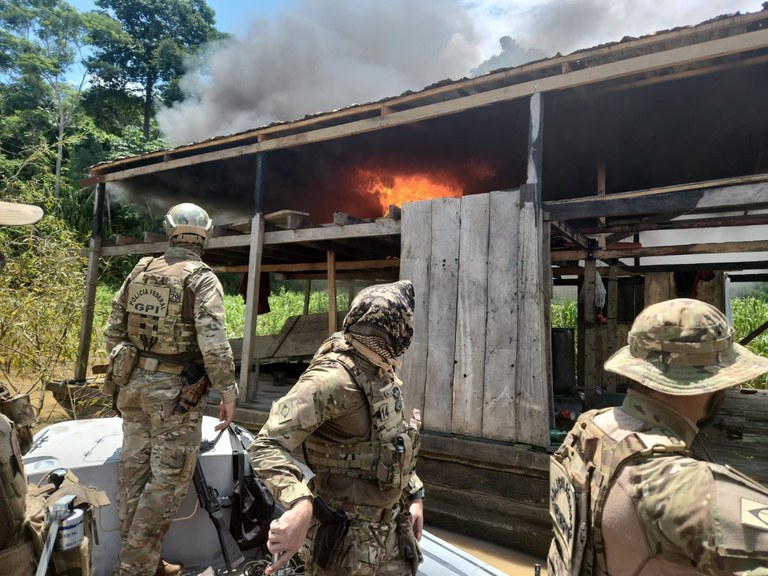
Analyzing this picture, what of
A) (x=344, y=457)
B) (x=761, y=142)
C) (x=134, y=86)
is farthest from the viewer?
(x=134, y=86)

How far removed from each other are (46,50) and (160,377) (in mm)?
Answer: 33747

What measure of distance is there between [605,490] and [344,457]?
3.43ft

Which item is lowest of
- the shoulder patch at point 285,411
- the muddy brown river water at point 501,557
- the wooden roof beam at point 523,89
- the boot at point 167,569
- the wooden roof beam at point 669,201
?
the muddy brown river water at point 501,557

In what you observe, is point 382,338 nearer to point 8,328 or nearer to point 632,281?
point 8,328

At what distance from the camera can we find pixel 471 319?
15.3 ft

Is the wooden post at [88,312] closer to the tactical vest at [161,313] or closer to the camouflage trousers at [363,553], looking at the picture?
→ the tactical vest at [161,313]

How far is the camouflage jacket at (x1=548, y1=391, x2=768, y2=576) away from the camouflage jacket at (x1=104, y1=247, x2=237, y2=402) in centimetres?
224

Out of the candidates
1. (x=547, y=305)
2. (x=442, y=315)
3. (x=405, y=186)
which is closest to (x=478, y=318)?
(x=442, y=315)

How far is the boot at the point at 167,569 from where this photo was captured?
9.43 ft

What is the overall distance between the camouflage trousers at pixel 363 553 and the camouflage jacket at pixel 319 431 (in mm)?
110

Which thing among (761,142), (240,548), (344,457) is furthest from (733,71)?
(240,548)

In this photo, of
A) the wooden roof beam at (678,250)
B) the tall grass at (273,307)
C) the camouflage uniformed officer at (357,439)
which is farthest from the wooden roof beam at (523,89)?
the tall grass at (273,307)

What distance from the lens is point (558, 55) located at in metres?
4.29

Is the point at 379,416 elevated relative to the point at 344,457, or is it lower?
elevated
